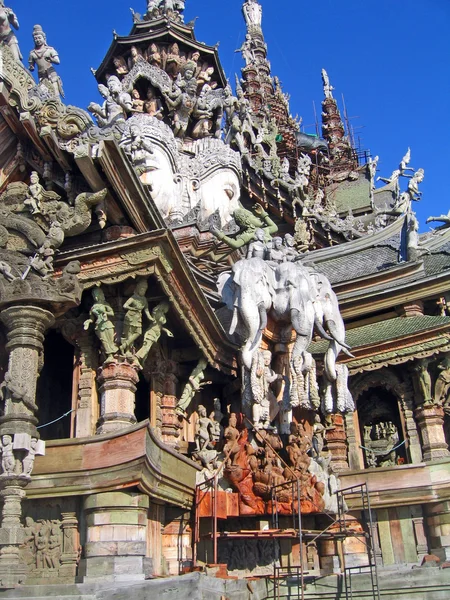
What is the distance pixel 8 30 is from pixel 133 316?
4641 mm

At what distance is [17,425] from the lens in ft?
26.1

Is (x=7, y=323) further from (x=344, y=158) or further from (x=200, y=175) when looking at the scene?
(x=344, y=158)

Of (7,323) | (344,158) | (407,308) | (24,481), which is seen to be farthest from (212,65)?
(344,158)

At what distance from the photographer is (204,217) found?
18141 mm

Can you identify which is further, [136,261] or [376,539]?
[376,539]

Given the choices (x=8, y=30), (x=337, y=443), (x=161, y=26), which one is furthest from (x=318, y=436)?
(x=161, y=26)

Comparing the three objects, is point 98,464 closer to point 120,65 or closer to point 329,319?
point 329,319

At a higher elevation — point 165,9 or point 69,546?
point 165,9

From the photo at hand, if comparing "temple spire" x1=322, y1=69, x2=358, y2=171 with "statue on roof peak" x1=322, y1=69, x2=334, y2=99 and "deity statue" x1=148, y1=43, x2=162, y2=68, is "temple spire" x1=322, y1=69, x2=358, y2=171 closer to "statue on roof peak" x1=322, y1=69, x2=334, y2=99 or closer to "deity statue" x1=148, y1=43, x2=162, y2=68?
"statue on roof peak" x1=322, y1=69, x2=334, y2=99

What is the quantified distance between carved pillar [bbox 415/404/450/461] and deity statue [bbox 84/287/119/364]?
7.27m

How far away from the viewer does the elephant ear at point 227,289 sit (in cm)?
1265

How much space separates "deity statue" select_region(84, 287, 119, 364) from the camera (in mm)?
10047

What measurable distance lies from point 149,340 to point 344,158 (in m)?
37.6

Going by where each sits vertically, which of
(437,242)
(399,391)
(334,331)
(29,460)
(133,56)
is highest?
(133,56)
